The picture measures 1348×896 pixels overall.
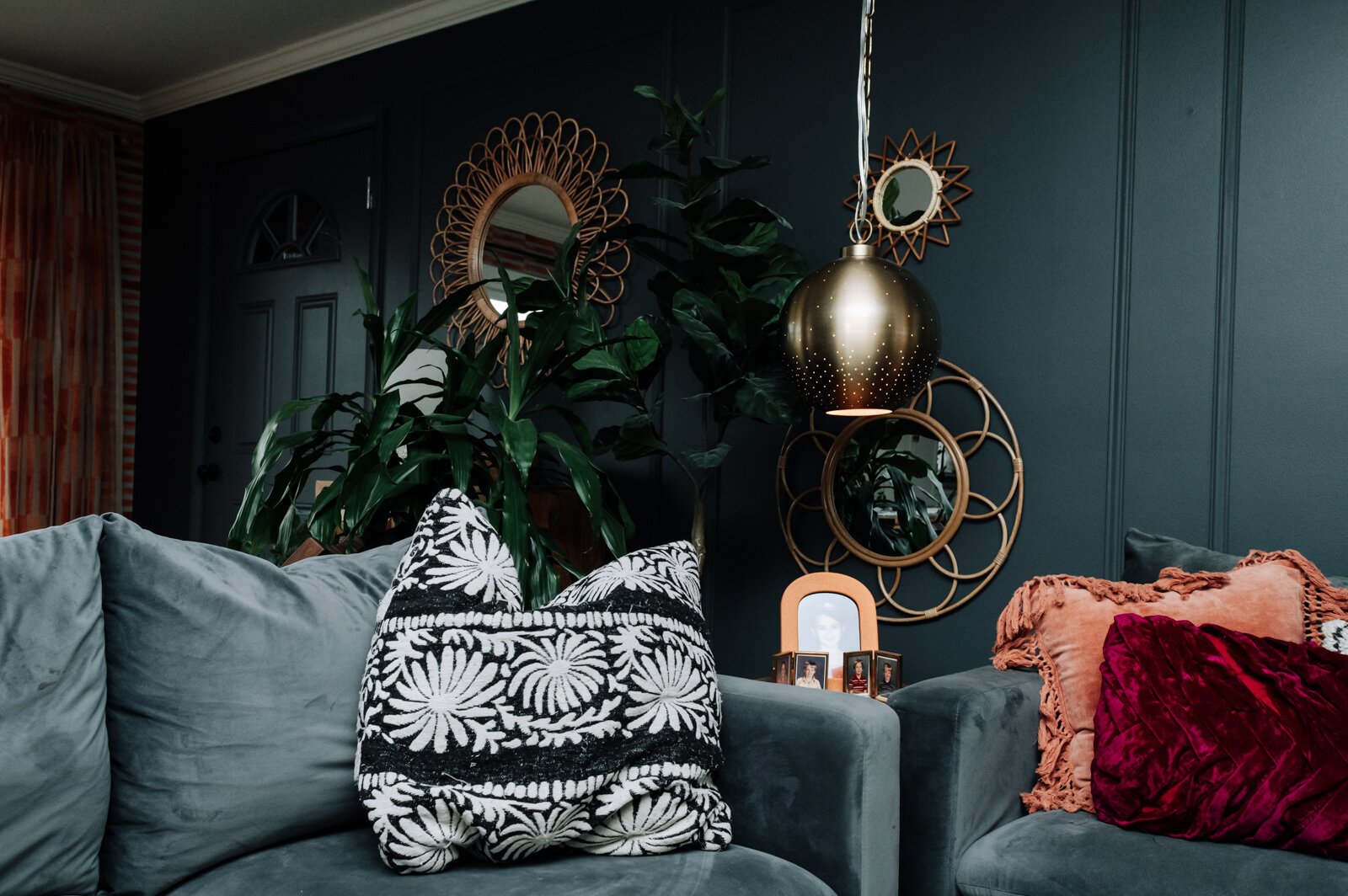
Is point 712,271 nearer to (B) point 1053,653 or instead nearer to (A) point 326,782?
(B) point 1053,653

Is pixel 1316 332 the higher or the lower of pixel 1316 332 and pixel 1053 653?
the higher

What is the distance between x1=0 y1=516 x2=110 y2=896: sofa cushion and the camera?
107 centimetres

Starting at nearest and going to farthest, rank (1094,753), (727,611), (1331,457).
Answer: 1. (1094,753)
2. (1331,457)
3. (727,611)

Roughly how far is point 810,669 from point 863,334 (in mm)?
689

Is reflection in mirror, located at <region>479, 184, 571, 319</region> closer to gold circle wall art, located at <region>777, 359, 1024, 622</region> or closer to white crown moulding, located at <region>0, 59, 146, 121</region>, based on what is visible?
gold circle wall art, located at <region>777, 359, 1024, 622</region>

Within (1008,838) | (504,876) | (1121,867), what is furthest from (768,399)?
(504,876)

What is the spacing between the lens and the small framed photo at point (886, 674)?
1.85 meters

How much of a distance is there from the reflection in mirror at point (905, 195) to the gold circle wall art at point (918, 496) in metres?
0.39

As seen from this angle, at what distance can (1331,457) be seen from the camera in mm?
2051

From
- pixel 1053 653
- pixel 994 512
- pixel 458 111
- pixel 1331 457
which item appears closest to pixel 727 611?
pixel 994 512

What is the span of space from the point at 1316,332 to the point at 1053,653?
94 cm

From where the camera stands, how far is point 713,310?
7.69ft

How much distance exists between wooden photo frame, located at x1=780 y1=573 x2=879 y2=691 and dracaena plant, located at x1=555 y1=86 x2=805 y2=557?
0.44m

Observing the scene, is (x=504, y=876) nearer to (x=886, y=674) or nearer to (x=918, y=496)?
(x=886, y=674)
